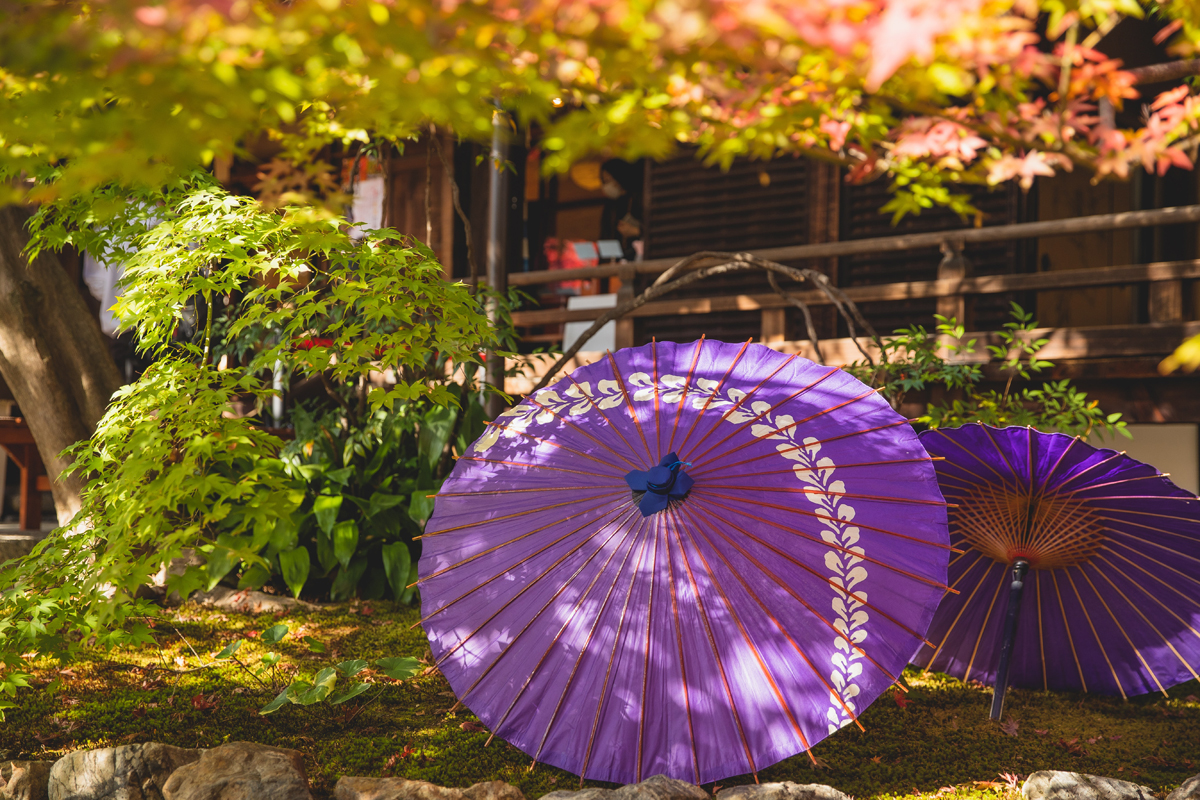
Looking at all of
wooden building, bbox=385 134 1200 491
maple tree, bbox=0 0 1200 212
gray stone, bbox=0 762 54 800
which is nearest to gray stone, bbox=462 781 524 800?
gray stone, bbox=0 762 54 800

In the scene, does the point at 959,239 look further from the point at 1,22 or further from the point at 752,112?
the point at 1,22

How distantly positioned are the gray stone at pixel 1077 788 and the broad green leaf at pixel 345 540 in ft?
11.5

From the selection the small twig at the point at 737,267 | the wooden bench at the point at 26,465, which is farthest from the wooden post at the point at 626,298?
the wooden bench at the point at 26,465

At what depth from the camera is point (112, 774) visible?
103 inches

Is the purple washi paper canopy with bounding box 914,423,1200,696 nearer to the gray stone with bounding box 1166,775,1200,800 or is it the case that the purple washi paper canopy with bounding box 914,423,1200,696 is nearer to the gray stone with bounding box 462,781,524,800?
the gray stone with bounding box 1166,775,1200,800

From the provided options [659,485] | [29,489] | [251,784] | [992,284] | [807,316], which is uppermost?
[992,284]

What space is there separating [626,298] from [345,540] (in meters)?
2.60

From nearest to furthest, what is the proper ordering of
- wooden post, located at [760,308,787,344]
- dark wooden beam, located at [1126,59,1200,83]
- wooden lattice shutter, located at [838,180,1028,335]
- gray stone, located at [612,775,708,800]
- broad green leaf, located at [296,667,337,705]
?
dark wooden beam, located at [1126,59,1200,83] < gray stone, located at [612,775,708,800] < broad green leaf, located at [296,667,337,705] < wooden post, located at [760,308,787,344] < wooden lattice shutter, located at [838,180,1028,335]

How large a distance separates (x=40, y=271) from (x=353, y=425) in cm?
187

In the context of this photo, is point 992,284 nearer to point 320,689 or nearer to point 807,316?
point 807,316

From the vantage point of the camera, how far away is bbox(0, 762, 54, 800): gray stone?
262cm

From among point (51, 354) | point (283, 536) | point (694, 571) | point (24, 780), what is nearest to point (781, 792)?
point (694, 571)

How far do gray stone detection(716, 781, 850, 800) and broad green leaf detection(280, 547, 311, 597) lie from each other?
3.07 metres

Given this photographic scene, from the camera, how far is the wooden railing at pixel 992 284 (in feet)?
15.7
